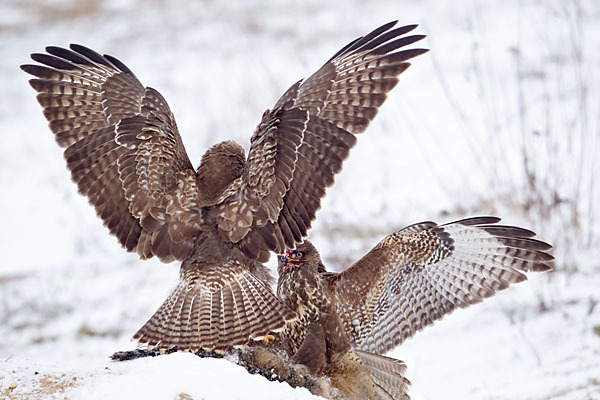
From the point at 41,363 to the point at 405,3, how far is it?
12.5 metres

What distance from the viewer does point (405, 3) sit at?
46.3ft

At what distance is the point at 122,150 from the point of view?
3.99m

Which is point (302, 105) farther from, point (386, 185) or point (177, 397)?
point (386, 185)

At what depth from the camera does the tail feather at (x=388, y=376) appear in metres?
3.95

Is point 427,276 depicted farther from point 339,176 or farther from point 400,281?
point 339,176

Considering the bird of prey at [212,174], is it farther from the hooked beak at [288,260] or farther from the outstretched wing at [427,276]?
the outstretched wing at [427,276]

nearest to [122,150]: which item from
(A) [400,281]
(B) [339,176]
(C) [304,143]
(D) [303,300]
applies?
(C) [304,143]

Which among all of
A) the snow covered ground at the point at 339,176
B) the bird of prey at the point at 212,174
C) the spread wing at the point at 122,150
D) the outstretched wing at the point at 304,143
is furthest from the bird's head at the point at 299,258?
the snow covered ground at the point at 339,176

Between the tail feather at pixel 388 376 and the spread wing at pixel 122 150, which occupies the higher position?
the spread wing at pixel 122 150

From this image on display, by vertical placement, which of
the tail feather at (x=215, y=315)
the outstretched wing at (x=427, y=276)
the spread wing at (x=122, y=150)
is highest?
the spread wing at (x=122, y=150)

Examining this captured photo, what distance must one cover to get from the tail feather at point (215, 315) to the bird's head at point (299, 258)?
0.41 m

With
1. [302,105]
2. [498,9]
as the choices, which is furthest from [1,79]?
[302,105]

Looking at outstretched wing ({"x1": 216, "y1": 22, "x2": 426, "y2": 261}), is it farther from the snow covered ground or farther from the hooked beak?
the snow covered ground

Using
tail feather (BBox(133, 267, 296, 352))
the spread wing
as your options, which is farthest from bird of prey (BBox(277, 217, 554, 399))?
the spread wing
